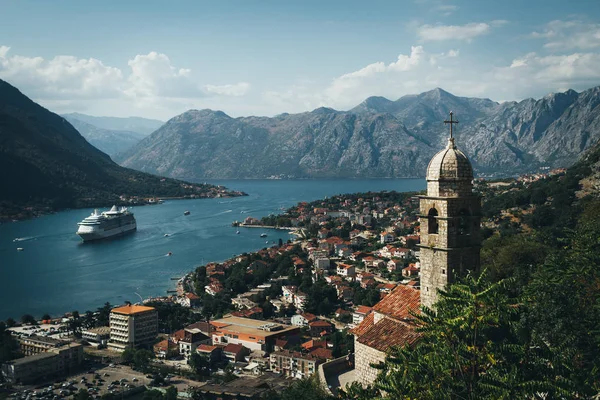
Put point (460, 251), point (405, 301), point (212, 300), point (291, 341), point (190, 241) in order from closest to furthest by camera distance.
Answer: point (460, 251), point (405, 301), point (291, 341), point (212, 300), point (190, 241)

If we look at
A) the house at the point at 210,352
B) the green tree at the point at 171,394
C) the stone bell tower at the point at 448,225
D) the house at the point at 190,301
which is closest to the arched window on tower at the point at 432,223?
the stone bell tower at the point at 448,225

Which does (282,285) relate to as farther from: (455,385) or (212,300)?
(455,385)

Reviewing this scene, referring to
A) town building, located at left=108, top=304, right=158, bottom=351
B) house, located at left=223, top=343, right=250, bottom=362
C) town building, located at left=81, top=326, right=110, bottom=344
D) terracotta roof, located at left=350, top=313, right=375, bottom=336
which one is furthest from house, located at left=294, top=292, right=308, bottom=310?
terracotta roof, located at left=350, top=313, right=375, bottom=336

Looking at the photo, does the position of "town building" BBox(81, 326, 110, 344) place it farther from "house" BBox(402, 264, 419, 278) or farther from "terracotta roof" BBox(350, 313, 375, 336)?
"terracotta roof" BBox(350, 313, 375, 336)

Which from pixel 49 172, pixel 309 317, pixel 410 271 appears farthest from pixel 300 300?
pixel 49 172

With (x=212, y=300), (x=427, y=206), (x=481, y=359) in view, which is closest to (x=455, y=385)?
(x=481, y=359)

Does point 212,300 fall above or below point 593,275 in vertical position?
below

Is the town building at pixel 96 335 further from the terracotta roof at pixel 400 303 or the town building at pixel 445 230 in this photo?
the town building at pixel 445 230
